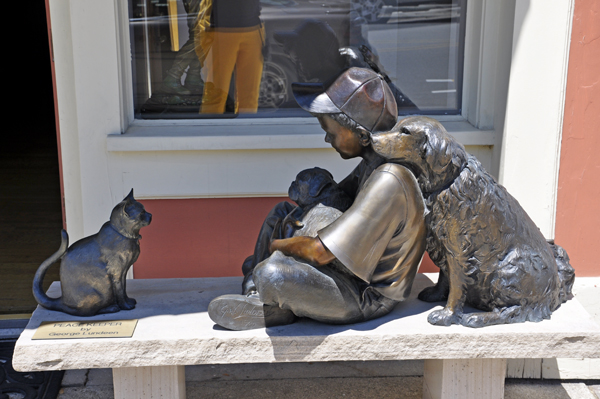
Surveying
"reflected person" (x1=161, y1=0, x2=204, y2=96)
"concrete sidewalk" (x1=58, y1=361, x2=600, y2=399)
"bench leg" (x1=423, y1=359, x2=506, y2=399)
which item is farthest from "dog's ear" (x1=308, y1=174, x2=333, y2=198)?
"reflected person" (x1=161, y1=0, x2=204, y2=96)

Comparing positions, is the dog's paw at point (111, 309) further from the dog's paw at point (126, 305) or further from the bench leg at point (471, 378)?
the bench leg at point (471, 378)

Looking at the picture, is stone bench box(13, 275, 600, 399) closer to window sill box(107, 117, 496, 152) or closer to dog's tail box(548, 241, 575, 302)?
dog's tail box(548, 241, 575, 302)

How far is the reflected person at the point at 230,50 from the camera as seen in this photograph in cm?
336

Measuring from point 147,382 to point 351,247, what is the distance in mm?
1066

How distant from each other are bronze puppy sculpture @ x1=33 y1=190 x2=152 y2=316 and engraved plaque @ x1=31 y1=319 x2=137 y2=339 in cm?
9

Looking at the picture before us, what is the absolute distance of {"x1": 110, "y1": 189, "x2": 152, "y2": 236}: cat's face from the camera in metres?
2.37

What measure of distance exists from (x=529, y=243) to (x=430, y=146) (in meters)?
0.61

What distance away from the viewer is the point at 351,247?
2125 millimetres

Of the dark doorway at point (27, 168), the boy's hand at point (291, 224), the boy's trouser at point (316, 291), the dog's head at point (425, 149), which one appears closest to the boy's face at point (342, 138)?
the dog's head at point (425, 149)

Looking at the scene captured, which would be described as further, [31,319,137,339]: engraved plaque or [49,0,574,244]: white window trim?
[49,0,574,244]: white window trim

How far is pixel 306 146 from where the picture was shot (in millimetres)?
3143

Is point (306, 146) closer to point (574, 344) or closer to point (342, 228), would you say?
point (342, 228)

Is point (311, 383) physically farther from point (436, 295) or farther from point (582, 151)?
point (582, 151)

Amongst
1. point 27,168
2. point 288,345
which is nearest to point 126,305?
point 288,345
